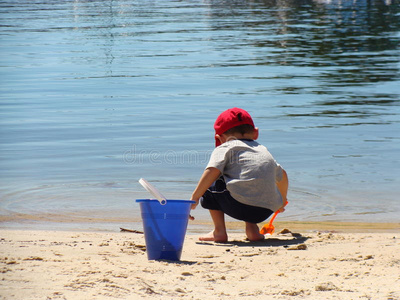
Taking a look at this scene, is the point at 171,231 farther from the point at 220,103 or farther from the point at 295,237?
the point at 220,103

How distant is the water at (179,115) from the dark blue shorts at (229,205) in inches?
51.5

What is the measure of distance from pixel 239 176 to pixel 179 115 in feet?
21.9

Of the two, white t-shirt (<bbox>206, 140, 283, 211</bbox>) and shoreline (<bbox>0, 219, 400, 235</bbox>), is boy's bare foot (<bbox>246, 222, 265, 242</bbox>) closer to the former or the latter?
white t-shirt (<bbox>206, 140, 283, 211</bbox>)

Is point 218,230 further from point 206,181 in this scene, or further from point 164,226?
point 164,226

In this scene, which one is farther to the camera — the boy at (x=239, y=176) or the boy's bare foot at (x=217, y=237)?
the boy's bare foot at (x=217, y=237)

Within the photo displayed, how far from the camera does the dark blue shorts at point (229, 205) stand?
5.05 m

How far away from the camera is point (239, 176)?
16.3 feet

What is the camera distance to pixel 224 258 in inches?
180

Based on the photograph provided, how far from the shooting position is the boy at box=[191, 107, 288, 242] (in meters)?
4.93

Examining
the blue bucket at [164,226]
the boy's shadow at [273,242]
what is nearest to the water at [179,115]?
the boy's shadow at [273,242]

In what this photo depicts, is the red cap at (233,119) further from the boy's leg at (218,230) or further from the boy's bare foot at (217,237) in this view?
the boy's bare foot at (217,237)

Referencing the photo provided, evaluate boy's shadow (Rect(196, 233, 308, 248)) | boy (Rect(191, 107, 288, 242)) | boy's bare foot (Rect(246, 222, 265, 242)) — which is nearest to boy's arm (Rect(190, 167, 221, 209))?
boy (Rect(191, 107, 288, 242))

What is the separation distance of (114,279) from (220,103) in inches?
353

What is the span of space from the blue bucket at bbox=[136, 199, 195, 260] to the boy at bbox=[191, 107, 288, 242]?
521 mm
